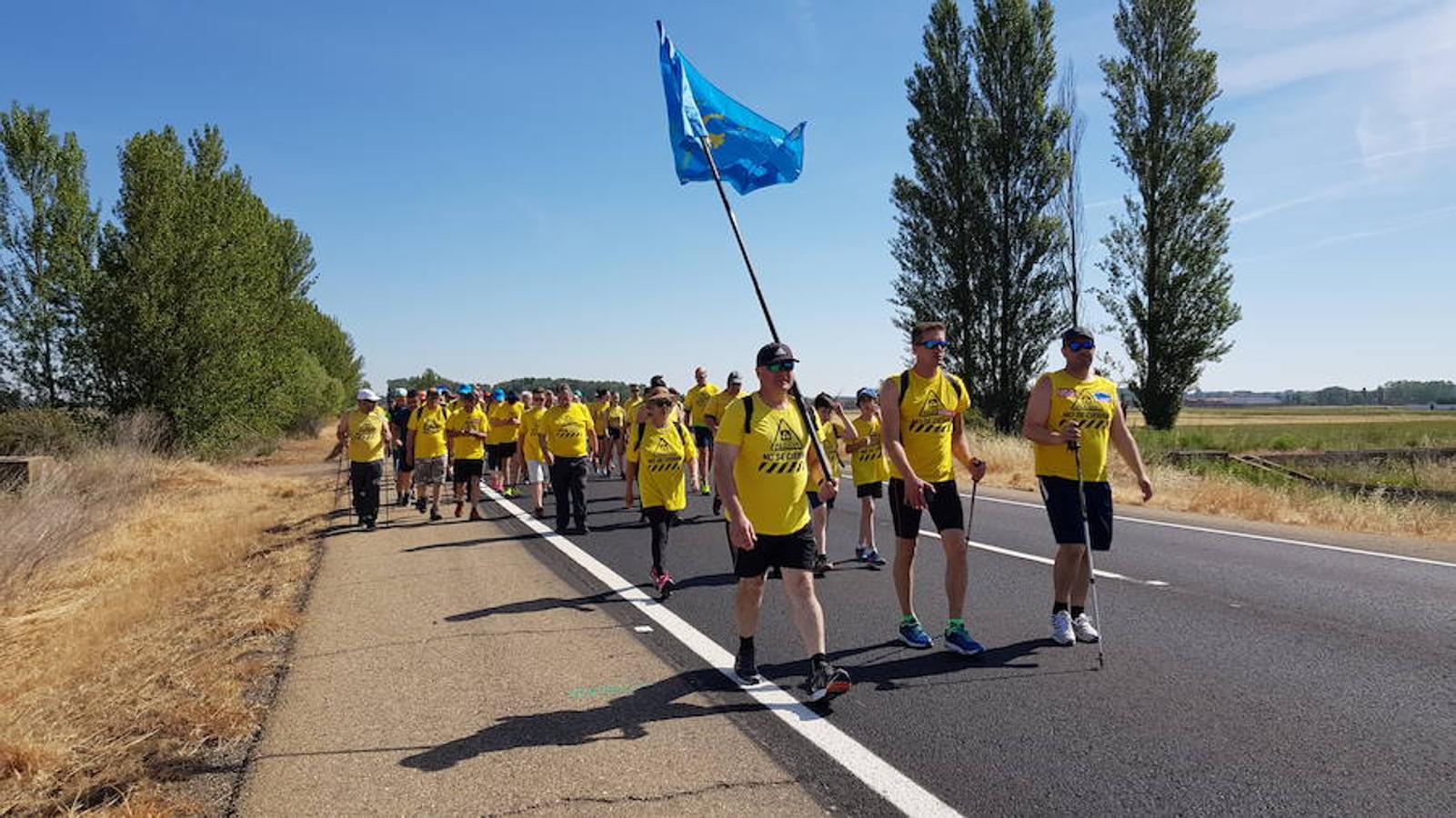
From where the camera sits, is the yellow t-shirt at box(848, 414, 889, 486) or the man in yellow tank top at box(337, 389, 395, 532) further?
the man in yellow tank top at box(337, 389, 395, 532)

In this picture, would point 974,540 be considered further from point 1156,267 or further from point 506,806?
point 1156,267

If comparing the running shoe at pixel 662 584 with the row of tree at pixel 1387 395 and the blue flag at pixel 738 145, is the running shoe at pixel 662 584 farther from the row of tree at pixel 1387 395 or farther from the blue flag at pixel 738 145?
the row of tree at pixel 1387 395

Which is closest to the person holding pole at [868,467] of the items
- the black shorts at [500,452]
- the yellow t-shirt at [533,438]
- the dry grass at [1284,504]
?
the yellow t-shirt at [533,438]

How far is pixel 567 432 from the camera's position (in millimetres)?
11008

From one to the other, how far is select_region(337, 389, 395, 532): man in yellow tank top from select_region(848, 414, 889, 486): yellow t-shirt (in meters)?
6.75

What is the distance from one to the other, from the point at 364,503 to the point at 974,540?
7.96 meters

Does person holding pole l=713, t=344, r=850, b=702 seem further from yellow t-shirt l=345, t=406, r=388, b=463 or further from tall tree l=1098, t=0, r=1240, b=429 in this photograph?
tall tree l=1098, t=0, r=1240, b=429

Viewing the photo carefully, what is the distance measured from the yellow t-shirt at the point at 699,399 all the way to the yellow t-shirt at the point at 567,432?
3798 mm

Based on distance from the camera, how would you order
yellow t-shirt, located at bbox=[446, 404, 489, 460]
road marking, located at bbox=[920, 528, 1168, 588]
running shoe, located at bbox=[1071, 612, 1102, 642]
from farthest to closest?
yellow t-shirt, located at bbox=[446, 404, 489, 460], road marking, located at bbox=[920, 528, 1168, 588], running shoe, located at bbox=[1071, 612, 1102, 642]

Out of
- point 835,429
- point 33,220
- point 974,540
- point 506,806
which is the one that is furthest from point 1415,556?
point 33,220

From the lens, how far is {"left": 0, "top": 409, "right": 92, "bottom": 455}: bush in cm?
2219

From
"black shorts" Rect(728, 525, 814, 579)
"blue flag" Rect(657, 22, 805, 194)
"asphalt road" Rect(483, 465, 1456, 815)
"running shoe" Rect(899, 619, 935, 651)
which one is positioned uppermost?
"blue flag" Rect(657, 22, 805, 194)

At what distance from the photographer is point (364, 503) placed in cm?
1216

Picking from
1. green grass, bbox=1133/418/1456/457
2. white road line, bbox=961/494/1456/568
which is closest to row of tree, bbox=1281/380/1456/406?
green grass, bbox=1133/418/1456/457
